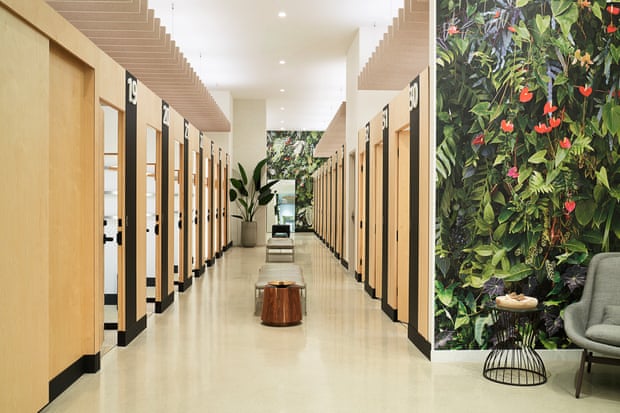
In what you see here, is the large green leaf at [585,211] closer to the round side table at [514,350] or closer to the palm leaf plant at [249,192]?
the round side table at [514,350]

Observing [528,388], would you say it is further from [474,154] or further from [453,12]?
[453,12]

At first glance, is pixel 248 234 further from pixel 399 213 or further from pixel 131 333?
pixel 131 333

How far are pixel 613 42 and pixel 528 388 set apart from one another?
9.92 feet

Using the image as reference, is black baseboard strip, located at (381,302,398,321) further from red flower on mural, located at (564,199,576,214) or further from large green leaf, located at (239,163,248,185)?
large green leaf, located at (239,163,248,185)

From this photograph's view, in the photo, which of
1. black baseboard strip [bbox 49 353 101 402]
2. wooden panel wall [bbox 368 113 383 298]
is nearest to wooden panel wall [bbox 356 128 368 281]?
wooden panel wall [bbox 368 113 383 298]

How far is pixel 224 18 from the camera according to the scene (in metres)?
10.8

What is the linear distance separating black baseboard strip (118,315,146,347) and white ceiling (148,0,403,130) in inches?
227

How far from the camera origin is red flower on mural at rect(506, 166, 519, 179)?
16.9ft

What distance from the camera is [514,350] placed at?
5.11 meters

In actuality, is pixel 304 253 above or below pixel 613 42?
below

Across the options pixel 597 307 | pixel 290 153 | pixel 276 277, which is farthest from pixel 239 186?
pixel 597 307

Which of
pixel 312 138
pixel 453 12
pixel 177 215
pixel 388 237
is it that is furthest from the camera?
pixel 312 138

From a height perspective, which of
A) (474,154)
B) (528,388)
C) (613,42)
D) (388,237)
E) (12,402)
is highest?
(613,42)

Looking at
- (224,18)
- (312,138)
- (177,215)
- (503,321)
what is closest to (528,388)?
(503,321)
